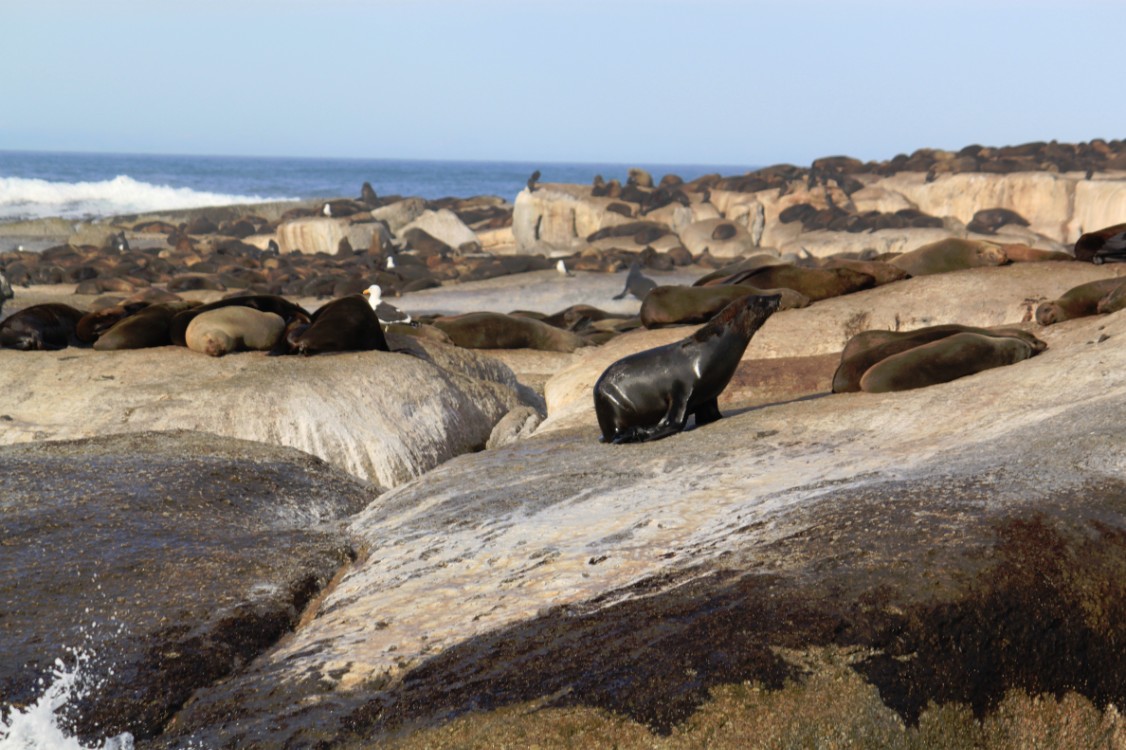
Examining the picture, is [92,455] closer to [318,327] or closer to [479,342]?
[318,327]

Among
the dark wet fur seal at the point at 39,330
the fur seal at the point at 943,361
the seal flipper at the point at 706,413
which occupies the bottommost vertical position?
the seal flipper at the point at 706,413

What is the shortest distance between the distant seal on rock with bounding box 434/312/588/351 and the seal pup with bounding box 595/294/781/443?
595 cm

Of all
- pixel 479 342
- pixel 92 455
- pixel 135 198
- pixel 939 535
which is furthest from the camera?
pixel 135 198

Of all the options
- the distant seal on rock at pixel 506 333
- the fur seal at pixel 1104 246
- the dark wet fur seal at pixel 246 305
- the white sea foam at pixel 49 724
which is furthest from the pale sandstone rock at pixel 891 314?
the white sea foam at pixel 49 724

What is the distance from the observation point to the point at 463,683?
3574 mm

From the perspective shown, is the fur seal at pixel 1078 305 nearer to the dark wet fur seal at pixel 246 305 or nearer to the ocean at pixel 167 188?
the dark wet fur seal at pixel 246 305

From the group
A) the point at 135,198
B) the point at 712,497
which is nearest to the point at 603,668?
→ the point at 712,497

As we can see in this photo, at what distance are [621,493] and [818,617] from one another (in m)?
2.23

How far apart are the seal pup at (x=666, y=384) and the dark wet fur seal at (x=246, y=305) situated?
388 cm

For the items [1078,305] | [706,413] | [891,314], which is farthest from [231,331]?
[1078,305]

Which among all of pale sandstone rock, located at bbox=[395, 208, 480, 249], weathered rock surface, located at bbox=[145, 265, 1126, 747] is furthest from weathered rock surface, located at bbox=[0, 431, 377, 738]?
pale sandstone rock, located at bbox=[395, 208, 480, 249]

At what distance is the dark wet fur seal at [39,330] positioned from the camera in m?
9.94

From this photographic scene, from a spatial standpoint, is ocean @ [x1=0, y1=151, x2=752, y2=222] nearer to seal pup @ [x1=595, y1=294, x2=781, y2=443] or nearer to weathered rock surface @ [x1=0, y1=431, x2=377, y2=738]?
weathered rock surface @ [x1=0, y1=431, x2=377, y2=738]

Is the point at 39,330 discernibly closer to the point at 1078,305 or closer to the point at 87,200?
the point at 1078,305
